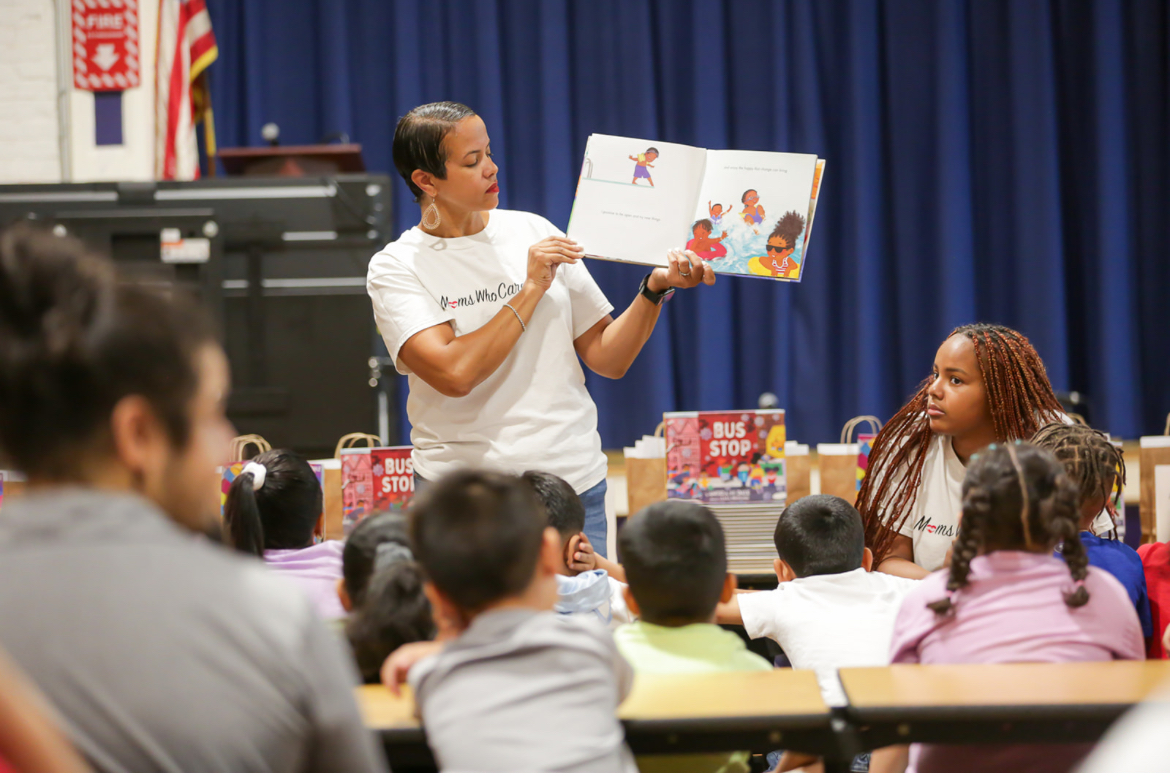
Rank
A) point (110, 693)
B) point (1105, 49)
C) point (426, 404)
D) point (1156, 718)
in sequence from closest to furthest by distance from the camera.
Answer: point (1156, 718) < point (110, 693) < point (426, 404) < point (1105, 49)

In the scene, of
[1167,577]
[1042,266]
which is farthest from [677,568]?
[1042,266]

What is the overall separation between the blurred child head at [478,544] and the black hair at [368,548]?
268 mm

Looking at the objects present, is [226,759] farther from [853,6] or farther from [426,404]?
[853,6]

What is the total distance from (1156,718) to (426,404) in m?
1.53

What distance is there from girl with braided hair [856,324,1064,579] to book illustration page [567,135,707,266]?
59cm

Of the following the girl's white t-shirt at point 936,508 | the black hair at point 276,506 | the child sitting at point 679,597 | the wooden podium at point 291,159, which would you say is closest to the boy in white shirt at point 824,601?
the girl's white t-shirt at point 936,508

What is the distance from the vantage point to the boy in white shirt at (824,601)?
148 centimetres

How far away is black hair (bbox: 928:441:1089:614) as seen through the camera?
122cm

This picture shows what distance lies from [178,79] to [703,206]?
11.9 ft

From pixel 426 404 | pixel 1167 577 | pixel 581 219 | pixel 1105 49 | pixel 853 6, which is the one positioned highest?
pixel 853 6

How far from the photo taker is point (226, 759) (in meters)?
0.69

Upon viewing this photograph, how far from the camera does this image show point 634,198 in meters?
1.94

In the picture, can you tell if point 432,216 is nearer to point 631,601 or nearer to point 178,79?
point 631,601

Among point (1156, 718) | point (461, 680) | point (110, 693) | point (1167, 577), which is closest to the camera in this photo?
point (1156, 718)
